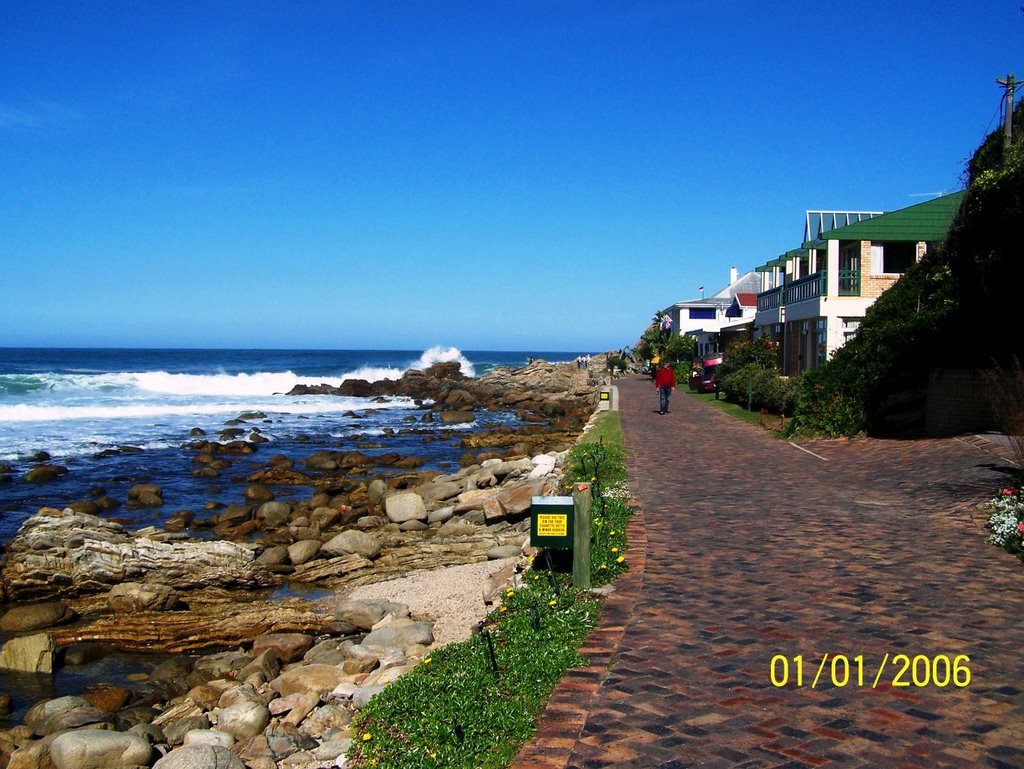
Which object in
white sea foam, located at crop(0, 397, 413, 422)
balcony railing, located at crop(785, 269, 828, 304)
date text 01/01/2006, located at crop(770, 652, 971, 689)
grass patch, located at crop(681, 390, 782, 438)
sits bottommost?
white sea foam, located at crop(0, 397, 413, 422)

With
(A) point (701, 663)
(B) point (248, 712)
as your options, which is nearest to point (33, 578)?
(B) point (248, 712)

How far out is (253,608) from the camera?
37.0 ft

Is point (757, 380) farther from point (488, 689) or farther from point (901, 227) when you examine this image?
point (488, 689)

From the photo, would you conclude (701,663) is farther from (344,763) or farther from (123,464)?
(123,464)

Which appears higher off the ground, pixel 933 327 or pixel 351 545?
pixel 933 327

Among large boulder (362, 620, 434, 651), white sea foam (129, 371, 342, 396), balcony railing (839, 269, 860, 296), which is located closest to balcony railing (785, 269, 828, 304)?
balcony railing (839, 269, 860, 296)

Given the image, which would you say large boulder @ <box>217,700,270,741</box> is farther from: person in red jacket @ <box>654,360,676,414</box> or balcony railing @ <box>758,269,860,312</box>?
balcony railing @ <box>758,269,860,312</box>

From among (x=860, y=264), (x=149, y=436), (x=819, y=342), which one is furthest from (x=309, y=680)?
(x=149, y=436)

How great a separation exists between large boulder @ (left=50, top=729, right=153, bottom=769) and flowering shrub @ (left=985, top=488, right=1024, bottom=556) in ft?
26.2

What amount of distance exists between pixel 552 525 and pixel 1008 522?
4.95 meters

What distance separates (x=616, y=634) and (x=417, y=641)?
3.31m

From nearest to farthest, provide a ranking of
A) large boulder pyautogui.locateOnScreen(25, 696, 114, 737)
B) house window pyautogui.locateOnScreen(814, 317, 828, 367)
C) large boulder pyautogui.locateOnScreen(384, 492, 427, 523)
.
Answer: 1. large boulder pyautogui.locateOnScreen(25, 696, 114, 737)
2. large boulder pyautogui.locateOnScreen(384, 492, 427, 523)
3. house window pyautogui.locateOnScreen(814, 317, 828, 367)

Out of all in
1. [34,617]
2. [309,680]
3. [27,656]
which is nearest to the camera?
[309,680]

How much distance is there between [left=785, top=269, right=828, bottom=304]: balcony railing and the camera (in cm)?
2797
